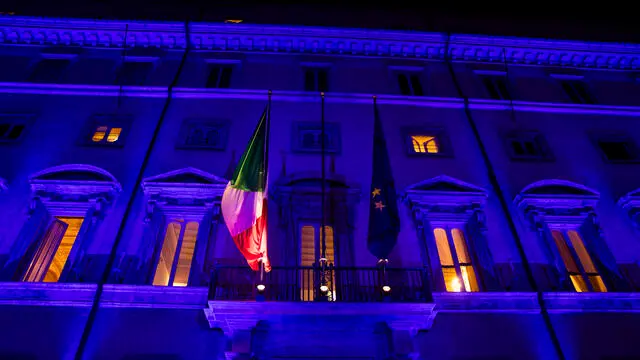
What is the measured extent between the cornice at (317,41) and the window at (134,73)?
839 mm

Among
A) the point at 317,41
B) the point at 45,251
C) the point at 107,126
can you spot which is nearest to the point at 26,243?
the point at 45,251

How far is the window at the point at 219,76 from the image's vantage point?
643 inches

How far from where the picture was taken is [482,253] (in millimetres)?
11859

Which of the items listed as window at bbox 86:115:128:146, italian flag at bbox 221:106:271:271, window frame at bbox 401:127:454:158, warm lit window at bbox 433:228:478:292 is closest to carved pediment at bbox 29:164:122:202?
window at bbox 86:115:128:146

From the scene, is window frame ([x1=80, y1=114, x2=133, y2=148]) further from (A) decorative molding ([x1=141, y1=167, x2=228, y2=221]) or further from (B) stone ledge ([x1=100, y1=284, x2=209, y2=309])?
(B) stone ledge ([x1=100, y1=284, x2=209, y2=309])

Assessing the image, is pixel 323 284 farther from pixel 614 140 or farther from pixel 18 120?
pixel 614 140

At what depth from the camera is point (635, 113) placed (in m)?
16.2

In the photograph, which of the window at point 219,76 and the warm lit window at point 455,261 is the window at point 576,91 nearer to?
the warm lit window at point 455,261

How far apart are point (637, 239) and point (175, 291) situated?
11143mm

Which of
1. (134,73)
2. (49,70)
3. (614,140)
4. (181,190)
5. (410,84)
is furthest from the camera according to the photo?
(410,84)

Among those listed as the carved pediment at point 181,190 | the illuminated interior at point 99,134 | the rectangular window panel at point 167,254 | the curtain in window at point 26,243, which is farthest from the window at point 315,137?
the curtain in window at point 26,243

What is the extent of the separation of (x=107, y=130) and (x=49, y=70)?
4.04 m

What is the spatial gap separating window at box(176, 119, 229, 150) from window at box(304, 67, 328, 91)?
10.9 ft

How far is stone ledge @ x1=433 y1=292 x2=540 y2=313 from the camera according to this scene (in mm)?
10640
